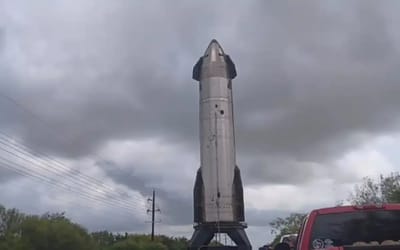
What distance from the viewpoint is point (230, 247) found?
2612cm

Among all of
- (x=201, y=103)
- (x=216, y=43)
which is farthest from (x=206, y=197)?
(x=216, y=43)

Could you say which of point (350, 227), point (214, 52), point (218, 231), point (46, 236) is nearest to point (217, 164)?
point (218, 231)

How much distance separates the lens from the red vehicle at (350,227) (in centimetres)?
719

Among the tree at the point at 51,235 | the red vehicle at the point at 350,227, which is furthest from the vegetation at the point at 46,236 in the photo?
the red vehicle at the point at 350,227

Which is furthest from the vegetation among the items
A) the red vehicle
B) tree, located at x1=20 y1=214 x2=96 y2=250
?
the red vehicle

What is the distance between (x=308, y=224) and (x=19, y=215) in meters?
66.4

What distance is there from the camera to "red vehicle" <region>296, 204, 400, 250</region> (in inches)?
283

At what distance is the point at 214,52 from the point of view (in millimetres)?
30375

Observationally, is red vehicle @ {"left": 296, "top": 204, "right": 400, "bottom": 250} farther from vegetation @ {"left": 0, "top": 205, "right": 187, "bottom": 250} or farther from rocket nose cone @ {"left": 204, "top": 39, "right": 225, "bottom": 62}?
vegetation @ {"left": 0, "top": 205, "right": 187, "bottom": 250}

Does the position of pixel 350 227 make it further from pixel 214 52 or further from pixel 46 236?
pixel 46 236

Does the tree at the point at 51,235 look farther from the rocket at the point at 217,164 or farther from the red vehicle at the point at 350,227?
the red vehicle at the point at 350,227

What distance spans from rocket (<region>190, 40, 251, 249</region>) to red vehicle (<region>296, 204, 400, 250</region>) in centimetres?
1977

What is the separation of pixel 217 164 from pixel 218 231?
2.87 metres

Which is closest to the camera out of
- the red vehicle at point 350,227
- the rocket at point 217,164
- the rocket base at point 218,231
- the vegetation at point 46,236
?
the red vehicle at point 350,227
